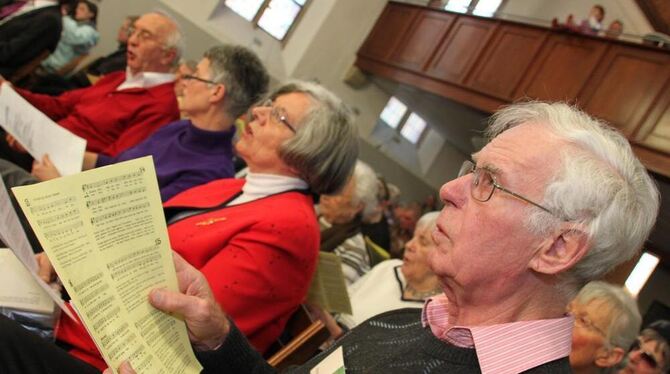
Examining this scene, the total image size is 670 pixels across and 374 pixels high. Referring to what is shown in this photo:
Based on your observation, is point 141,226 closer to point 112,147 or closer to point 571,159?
point 571,159

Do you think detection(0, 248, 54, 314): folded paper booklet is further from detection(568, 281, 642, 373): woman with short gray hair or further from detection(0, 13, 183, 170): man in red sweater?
detection(568, 281, 642, 373): woman with short gray hair

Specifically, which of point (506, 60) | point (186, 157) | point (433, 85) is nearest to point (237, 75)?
point (186, 157)

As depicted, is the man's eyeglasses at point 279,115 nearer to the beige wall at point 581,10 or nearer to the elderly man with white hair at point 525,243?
the elderly man with white hair at point 525,243

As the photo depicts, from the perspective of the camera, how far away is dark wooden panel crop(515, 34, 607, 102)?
17.1ft

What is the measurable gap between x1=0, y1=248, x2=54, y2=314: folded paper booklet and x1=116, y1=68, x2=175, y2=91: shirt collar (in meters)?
1.74

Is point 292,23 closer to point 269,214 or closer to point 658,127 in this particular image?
point 658,127

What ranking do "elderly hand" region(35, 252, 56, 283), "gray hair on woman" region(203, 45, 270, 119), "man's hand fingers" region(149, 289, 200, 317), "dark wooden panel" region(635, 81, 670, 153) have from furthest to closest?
"dark wooden panel" region(635, 81, 670, 153) < "gray hair on woman" region(203, 45, 270, 119) < "elderly hand" region(35, 252, 56, 283) < "man's hand fingers" region(149, 289, 200, 317)

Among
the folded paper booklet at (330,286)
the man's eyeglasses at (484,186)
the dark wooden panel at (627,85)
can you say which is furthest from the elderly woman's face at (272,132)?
the dark wooden panel at (627,85)

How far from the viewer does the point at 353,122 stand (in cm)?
205

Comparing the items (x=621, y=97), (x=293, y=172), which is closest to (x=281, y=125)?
(x=293, y=172)

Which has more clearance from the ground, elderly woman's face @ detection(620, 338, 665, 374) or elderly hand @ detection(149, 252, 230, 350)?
elderly woman's face @ detection(620, 338, 665, 374)

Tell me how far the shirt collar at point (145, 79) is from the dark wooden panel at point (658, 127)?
11.9 feet

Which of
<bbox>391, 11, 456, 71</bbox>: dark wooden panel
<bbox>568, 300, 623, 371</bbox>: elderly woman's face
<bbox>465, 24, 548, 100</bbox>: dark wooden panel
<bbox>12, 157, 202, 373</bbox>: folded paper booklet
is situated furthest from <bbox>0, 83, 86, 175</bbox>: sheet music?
<bbox>391, 11, 456, 71</bbox>: dark wooden panel

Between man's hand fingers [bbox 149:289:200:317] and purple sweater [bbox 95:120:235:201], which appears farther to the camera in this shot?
purple sweater [bbox 95:120:235:201]
